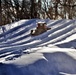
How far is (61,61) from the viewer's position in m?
2.11

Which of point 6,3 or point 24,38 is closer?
point 24,38

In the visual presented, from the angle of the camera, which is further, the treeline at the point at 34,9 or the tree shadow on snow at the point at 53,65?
the treeline at the point at 34,9

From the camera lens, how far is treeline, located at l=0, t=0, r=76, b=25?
9.09m

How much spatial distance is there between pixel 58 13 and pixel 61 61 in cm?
697

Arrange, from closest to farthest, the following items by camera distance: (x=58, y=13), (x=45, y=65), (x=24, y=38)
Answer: (x=45, y=65) → (x=24, y=38) → (x=58, y=13)

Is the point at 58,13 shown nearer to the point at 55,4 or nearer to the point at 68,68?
the point at 55,4

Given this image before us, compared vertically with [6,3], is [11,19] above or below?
below

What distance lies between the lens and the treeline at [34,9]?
29.8ft

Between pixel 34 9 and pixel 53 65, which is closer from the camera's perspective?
pixel 53 65

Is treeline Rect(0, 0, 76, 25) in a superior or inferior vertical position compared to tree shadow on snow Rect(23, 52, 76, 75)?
inferior

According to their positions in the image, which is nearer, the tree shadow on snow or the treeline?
the tree shadow on snow

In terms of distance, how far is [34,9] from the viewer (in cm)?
945

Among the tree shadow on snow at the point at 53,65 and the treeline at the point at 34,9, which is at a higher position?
the tree shadow on snow at the point at 53,65

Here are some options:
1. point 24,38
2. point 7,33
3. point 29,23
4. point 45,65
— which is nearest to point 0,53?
point 45,65
